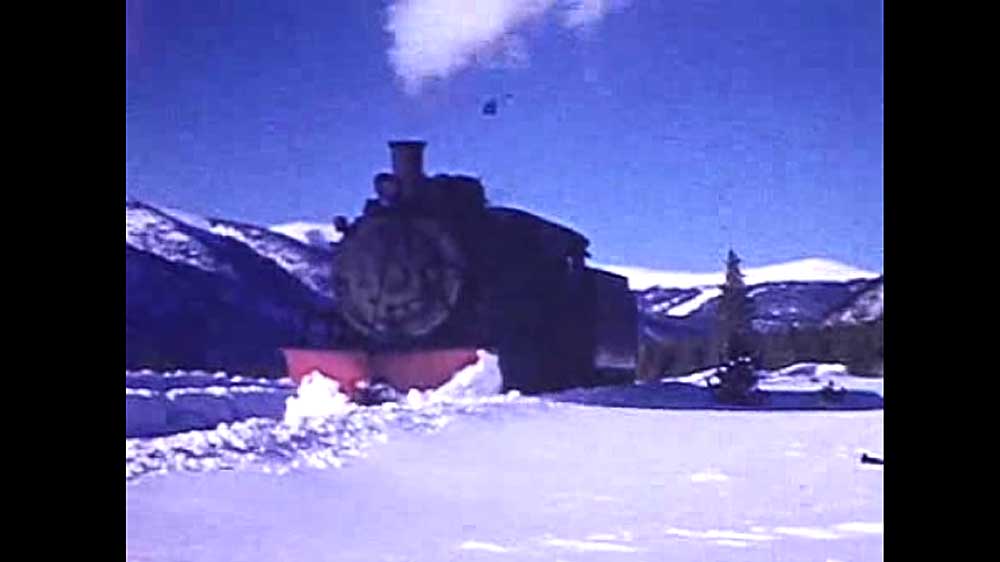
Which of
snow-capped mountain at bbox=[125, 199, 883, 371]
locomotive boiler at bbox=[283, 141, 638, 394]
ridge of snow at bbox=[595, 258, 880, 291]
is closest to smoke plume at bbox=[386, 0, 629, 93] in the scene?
locomotive boiler at bbox=[283, 141, 638, 394]

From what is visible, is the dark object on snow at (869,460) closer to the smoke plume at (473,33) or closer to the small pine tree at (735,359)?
the small pine tree at (735,359)

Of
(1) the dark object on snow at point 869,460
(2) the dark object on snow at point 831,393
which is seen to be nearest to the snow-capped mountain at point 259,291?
(2) the dark object on snow at point 831,393

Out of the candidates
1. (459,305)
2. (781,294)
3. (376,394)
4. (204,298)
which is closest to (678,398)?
(781,294)

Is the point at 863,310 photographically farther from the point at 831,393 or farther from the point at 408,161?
the point at 408,161

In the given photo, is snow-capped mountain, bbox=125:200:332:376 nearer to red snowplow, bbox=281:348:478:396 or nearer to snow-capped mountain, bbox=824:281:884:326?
red snowplow, bbox=281:348:478:396
